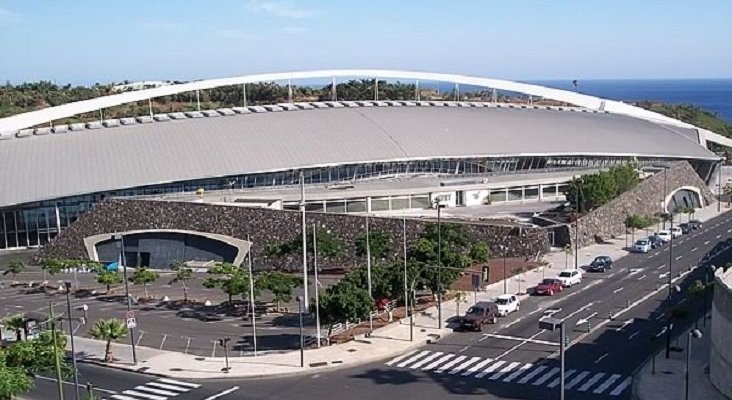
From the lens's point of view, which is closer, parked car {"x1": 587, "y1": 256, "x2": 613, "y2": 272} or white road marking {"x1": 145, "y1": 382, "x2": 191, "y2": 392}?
white road marking {"x1": 145, "y1": 382, "x2": 191, "y2": 392}

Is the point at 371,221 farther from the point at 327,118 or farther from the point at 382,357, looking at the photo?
the point at 327,118

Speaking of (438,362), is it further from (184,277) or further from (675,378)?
(184,277)

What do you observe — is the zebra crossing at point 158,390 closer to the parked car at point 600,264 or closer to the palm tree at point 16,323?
the palm tree at point 16,323

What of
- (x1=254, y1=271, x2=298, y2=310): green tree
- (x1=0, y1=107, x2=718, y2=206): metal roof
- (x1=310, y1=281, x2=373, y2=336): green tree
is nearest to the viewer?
(x1=310, y1=281, x2=373, y2=336): green tree

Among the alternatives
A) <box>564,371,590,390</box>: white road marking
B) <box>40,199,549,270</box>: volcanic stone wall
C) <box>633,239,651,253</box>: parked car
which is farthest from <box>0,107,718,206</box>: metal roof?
<box>564,371,590,390</box>: white road marking

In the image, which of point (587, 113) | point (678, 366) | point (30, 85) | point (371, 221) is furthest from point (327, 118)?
point (30, 85)

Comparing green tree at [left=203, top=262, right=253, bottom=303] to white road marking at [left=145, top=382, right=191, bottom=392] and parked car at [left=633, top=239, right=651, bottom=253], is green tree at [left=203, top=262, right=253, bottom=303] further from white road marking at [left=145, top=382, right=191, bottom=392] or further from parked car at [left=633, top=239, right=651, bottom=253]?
parked car at [left=633, top=239, right=651, bottom=253]
